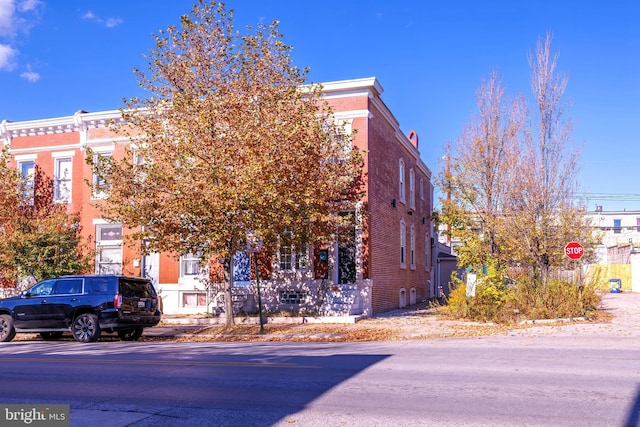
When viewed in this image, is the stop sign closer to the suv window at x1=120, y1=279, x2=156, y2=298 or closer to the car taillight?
the suv window at x1=120, y1=279, x2=156, y2=298

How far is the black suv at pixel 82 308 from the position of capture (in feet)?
55.4

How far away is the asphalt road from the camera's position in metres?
6.89

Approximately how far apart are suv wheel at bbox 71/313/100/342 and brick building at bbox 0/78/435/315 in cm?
673

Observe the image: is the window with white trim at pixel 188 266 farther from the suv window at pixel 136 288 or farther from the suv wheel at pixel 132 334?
the suv wheel at pixel 132 334

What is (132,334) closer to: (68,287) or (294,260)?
(68,287)

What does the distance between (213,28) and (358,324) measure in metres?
10.8

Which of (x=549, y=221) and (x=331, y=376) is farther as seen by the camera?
(x=549, y=221)

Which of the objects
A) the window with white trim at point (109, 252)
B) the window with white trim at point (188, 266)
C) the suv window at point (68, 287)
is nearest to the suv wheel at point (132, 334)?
the suv window at point (68, 287)

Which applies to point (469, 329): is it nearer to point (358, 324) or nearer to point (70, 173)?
point (358, 324)

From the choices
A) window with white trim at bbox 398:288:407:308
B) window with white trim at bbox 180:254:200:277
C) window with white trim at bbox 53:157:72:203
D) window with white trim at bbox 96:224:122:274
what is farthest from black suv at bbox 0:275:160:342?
window with white trim at bbox 398:288:407:308

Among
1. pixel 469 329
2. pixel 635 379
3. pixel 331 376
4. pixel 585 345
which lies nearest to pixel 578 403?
pixel 635 379

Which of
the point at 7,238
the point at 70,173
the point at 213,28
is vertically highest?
the point at 213,28

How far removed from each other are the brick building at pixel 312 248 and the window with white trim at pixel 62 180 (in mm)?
48

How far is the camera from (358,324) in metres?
20.5
